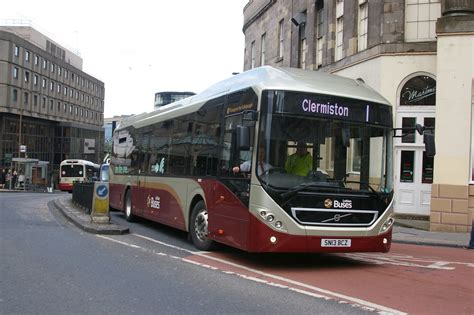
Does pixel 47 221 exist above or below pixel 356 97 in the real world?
below

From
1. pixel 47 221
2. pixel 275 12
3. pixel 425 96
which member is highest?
pixel 275 12

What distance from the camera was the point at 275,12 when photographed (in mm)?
28984

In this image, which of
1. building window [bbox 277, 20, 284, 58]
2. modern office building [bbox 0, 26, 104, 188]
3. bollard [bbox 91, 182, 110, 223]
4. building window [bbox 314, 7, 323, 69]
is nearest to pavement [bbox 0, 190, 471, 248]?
bollard [bbox 91, 182, 110, 223]

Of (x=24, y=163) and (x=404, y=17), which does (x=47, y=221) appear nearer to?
(x=404, y=17)

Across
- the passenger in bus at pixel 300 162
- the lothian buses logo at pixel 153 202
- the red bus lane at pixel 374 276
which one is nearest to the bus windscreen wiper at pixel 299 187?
the passenger in bus at pixel 300 162

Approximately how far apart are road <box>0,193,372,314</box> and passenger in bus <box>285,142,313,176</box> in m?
1.79

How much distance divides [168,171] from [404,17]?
33.6 feet

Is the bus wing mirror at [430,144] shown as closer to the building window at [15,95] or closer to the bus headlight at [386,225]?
the bus headlight at [386,225]

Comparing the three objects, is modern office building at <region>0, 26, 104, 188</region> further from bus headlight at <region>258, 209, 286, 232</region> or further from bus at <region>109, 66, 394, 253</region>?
bus headlight at <region>258, 209, 286, 232</region>

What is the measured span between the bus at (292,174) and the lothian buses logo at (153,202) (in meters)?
2.84

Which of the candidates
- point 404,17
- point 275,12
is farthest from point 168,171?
point 275,12

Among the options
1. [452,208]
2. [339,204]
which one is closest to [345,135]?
[339,204]

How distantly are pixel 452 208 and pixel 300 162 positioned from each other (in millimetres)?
8915

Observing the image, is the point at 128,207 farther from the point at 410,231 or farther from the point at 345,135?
the point at 345,135
